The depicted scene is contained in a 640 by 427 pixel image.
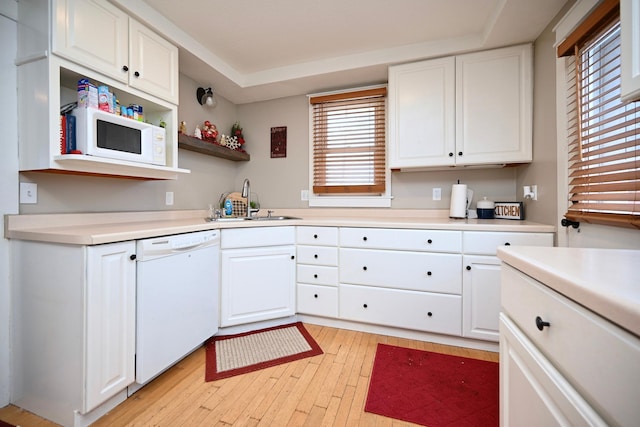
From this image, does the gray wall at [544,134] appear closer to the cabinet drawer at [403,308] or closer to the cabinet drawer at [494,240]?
the cabinet drawer at [494,240]

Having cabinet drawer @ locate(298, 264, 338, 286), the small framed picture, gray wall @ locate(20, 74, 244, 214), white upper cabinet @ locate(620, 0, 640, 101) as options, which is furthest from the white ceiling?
cabinet drawer @ locate(298, 264, 338, 286)

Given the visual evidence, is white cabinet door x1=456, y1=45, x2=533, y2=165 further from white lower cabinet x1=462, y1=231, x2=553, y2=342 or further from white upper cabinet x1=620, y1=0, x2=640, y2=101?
white upper cabinet x1=620, y1=0, x2=640, y2=101

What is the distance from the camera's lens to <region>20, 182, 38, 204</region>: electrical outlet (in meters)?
1.41

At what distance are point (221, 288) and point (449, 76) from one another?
2427mm

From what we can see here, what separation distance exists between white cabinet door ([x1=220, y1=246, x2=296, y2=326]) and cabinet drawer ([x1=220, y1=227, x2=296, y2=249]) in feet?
0.13

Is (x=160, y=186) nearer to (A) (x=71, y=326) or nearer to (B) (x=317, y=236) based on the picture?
(A) (x=71, y=326)

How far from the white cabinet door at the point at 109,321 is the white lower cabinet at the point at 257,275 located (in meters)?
0.70

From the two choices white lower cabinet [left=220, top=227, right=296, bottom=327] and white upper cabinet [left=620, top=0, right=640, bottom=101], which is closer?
white upper cabinet [left=620, top=0, right=640, bottom=101]

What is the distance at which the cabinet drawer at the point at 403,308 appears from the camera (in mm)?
1904

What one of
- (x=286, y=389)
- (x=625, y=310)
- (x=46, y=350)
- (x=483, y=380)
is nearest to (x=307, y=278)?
(x=286, y=389)

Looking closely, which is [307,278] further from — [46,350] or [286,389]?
[46,350]

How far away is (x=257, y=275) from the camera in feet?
6.97

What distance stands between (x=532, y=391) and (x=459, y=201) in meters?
1.75

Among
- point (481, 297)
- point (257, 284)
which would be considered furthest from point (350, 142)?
point (481, 297)
